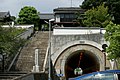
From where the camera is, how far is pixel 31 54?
37062mm

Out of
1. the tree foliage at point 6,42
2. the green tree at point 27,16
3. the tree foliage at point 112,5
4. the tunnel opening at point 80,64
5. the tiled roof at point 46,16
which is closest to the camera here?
the tree foliage at point 6,42

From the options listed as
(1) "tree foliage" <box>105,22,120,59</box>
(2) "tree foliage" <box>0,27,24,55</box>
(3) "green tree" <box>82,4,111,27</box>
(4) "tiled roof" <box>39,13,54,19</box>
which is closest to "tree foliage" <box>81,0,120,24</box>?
(3) "green tree" <box>82,4,111,27</box>

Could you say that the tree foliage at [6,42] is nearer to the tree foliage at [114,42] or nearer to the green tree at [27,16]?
the tree foliage at [114,42]

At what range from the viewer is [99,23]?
50625 mm

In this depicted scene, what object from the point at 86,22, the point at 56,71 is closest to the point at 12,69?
the point at 56,71

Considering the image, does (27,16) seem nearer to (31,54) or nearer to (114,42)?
(31,54)

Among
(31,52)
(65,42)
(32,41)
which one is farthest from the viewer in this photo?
(32,41)

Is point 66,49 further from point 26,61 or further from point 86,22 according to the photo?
point 86,22

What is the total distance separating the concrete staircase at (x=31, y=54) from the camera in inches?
1303

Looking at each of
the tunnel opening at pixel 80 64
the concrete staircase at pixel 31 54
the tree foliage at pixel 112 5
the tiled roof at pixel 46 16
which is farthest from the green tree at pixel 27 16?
the concrete staircase at pixel 31 54

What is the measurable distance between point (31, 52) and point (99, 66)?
28.0 feet

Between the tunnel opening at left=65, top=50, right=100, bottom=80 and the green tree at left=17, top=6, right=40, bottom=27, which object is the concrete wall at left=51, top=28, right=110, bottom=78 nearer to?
the tunnel opening at left=65, top=50, right=100, bottom=80

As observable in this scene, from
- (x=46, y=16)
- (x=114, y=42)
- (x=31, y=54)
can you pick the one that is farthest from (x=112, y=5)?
(x=46, y=16)

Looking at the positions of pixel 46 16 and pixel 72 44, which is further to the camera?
pixel 46 16
